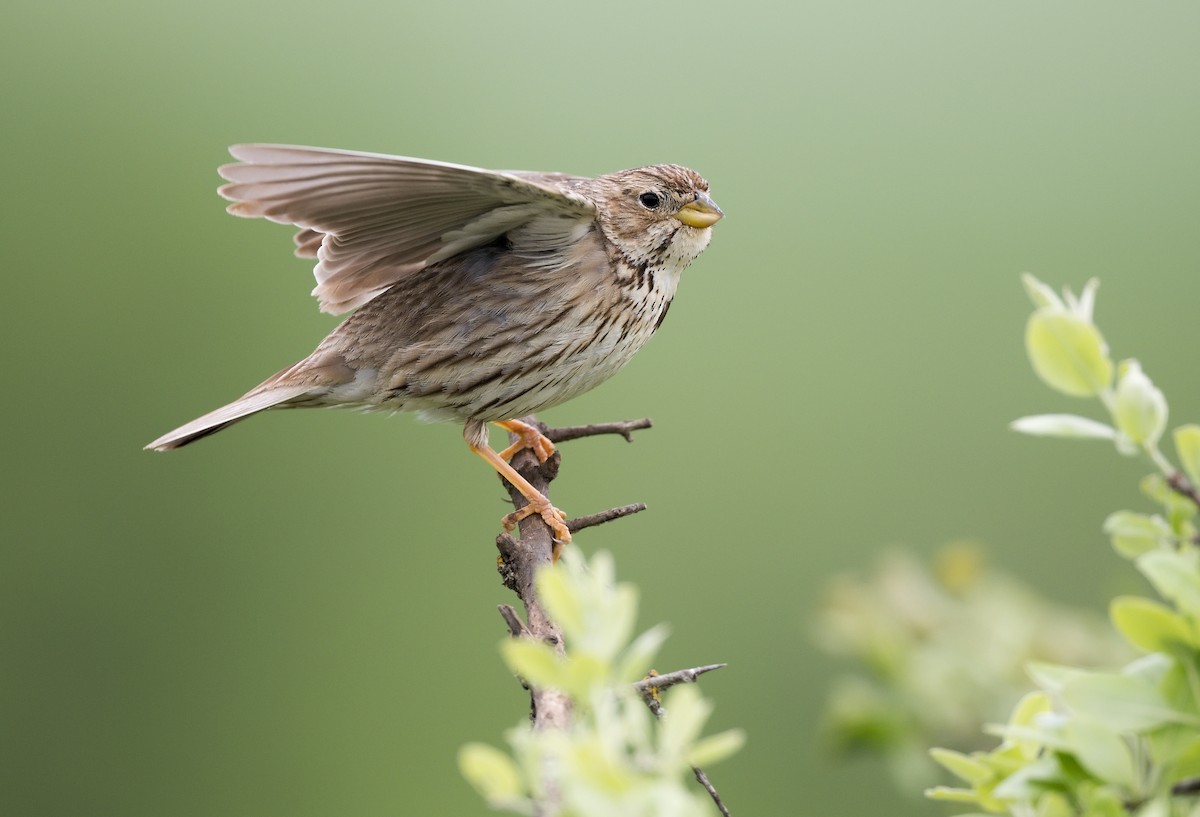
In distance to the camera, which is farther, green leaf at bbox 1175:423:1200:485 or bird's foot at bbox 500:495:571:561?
bird's foot at bbox 500:495:571:561

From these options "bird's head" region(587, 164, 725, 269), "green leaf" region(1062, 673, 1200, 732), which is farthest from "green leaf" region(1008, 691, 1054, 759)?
"bird's head" region(587, 164, 725, 269)

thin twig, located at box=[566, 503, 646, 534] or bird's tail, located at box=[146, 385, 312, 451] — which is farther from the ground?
bird's tail, located at box=[146, 385, 312, 451]

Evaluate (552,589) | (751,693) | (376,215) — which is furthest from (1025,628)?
(751,693)

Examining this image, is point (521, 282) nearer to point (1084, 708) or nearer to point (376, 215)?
point (376, 215)

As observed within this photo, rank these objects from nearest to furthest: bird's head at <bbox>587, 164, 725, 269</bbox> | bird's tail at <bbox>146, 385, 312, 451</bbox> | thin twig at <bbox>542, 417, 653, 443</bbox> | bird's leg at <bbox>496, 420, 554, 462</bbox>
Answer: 1. thin twig at <bbox>542, 417, 653, 443</bbox>
2. bird's tail at <bbox>146, 385, 312, 451</bbox>
3. bird's head at <bbox>587, 164, 725, 269</bbox>
4. bird's leg at <bbox>496, 420, 554, 462</bbox>

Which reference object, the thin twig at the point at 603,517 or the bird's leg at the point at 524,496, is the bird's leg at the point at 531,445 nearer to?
the bird's leg at the point at 524,496

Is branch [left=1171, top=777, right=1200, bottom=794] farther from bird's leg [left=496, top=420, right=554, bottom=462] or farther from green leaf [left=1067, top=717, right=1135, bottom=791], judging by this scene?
bird's leg [left=496, top=420, right=554, bottom=462]
